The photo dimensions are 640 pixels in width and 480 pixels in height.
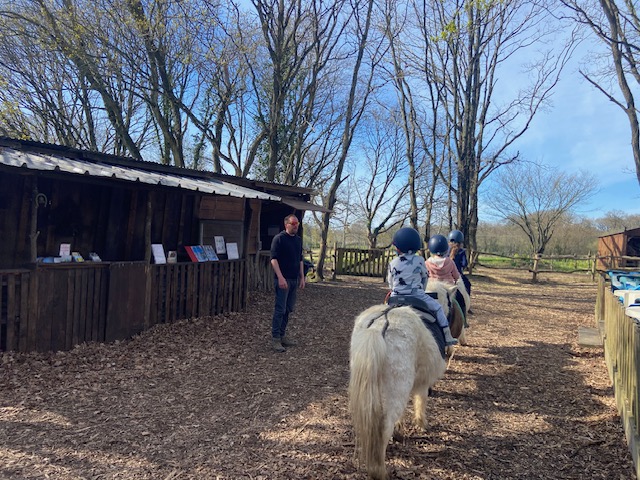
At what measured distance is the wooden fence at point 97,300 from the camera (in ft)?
17.2

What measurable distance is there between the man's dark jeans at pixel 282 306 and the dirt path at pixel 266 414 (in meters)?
0.37

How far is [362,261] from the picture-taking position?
16.1 meters

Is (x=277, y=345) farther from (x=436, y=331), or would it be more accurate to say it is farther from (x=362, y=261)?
(x=362, y=261)

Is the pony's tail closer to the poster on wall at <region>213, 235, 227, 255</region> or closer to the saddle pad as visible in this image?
the saddle pad

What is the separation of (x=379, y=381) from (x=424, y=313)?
128cm

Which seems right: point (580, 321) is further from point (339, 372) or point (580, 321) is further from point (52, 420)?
point (52, 420)

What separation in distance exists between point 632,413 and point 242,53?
45.4ft

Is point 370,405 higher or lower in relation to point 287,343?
higher

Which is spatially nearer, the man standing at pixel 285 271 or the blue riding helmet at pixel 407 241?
the blue riding helmet at pixel 407 241

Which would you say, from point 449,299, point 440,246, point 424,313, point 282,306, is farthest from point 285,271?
point 424,313

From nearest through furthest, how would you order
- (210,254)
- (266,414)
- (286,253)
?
1. (266,414)
2. (286,253)
3. (210,254)

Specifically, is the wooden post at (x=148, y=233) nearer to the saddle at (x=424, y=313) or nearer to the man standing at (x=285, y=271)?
the man standing at (x=285, y=271)

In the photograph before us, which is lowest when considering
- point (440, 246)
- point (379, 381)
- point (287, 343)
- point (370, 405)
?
point (287, 343)

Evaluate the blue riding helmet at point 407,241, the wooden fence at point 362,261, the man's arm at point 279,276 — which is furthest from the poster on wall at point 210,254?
the wooden fence at point 362,261
